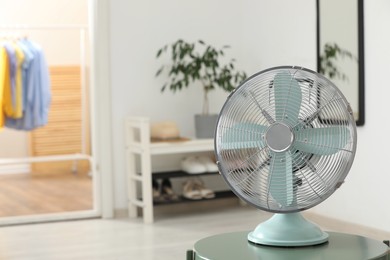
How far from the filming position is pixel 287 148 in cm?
185

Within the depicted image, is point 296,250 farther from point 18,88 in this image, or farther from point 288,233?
point 18,88

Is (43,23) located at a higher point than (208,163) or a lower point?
higher

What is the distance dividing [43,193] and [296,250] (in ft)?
16.2

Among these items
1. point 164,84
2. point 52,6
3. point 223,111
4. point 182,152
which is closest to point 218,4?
point 164,84

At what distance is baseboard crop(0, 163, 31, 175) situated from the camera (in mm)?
7706

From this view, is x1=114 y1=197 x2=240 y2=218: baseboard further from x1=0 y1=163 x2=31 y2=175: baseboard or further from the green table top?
the green table top

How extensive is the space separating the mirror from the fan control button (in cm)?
234

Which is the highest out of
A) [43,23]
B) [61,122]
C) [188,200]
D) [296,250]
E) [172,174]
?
[43,23]

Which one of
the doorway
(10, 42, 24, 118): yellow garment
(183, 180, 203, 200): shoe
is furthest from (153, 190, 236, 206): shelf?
the doorway

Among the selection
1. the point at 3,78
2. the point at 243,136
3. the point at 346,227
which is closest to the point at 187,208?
the point at 346,227

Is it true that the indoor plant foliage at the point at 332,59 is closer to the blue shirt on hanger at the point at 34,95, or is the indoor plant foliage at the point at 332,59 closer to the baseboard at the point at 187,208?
the baseboard at the point at 187,208

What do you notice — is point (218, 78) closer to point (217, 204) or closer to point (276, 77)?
point (217, 204)

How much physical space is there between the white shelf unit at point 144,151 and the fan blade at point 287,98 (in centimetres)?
280

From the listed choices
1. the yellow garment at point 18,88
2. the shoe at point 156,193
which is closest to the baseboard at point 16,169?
the yellow garment at point 18,88
